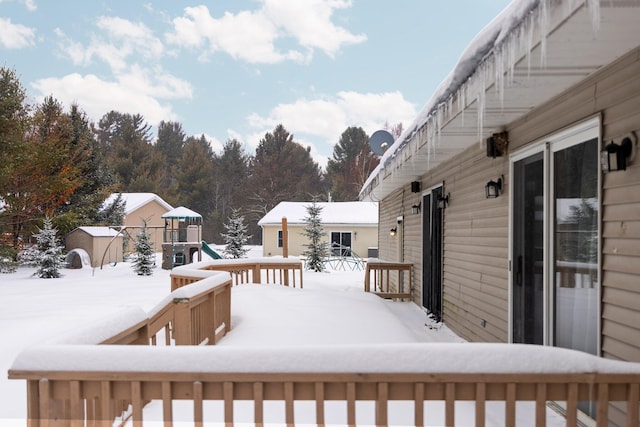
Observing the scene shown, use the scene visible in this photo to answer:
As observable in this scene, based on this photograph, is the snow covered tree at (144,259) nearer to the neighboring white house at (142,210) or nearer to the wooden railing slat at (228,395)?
the neighboring white house at (142,210)

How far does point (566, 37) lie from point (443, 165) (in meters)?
4.43

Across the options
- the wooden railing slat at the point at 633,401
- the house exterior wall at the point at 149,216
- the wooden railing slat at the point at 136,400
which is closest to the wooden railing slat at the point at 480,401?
the wooden railing slat at the point at 633,401

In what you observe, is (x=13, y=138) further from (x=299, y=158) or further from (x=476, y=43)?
(x=299, y=158)

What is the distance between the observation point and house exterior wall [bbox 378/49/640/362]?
8.09 ft

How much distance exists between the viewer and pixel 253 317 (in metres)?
5.14

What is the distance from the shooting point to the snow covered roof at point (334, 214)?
2155 centimetres

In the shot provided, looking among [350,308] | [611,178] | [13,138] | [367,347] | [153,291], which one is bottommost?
[153,291]

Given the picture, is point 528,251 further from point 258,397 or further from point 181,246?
point 181,246

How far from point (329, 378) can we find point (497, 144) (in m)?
3.47

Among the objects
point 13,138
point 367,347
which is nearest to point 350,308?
point 367,347

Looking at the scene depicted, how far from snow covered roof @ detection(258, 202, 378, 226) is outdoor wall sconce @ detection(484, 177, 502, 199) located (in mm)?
16473

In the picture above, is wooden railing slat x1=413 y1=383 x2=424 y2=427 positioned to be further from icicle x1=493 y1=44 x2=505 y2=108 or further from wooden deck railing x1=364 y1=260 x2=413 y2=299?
wooden deck railing x1=364 y1=260 x2=413 y2=299

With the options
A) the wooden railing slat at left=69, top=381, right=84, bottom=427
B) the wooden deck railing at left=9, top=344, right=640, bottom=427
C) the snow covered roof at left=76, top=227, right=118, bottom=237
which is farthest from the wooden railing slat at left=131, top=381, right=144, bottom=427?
the snow covered roof at left=76, top=227, right=118, bottom=237

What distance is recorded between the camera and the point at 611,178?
2633 millimetres
